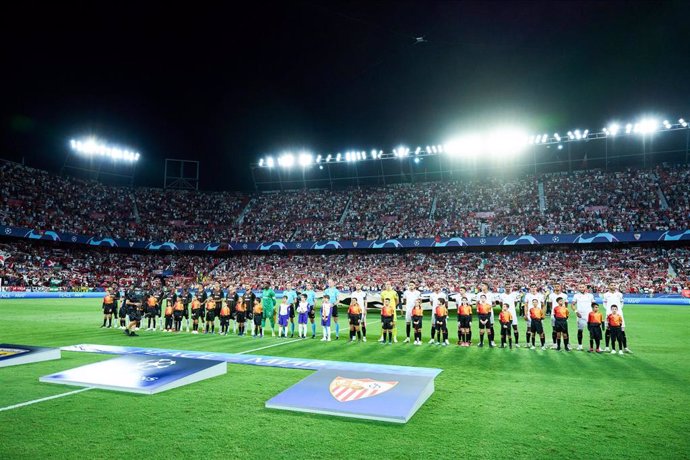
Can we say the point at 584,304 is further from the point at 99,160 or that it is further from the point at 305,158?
the point at 99,160

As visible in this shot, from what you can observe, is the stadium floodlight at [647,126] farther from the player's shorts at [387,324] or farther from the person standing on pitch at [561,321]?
the player's shorts at [387,324]

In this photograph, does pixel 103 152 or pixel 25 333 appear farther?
pixel 103 152

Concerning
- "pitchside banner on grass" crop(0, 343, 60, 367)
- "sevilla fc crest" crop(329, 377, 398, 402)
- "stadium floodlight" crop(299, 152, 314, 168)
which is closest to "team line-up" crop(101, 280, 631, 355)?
"pitchside banner on grass" crop(0, 343, 60, 367)

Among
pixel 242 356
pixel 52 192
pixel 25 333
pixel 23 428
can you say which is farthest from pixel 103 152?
pixel 23 428

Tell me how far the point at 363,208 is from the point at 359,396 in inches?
1980

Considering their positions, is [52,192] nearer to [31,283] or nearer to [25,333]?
[31,283]

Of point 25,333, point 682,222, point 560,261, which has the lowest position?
point 25,333

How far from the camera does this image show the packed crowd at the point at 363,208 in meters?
44.3

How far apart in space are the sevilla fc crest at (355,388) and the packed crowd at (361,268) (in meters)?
28.5

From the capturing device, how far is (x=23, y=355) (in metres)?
10.0

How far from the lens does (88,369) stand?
878 centimetres

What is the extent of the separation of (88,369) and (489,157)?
53.4 meters

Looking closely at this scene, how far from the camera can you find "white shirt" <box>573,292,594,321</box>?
1336 centimetres

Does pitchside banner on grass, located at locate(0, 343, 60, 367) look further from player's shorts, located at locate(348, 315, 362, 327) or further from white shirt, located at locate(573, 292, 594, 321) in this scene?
white shirt, located at locate(573, 292, 594, 321)
